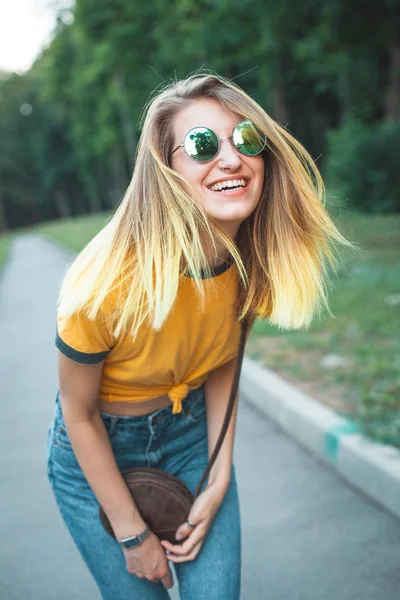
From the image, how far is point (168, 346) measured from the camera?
1913mm

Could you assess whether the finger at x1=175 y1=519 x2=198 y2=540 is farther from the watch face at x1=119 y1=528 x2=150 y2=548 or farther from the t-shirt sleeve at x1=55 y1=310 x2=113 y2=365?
the t-shirt sleeve at x1=55 y1=310 x2=113 y2=365

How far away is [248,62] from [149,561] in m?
28.1

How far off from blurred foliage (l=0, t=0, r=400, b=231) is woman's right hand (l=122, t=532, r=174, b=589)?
165 centimetres

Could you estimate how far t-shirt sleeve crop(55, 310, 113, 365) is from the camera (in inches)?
68.7

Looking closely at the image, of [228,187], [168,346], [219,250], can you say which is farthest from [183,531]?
[228,187]

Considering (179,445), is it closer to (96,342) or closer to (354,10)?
(96,342)

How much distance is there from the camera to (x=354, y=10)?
1199 cm

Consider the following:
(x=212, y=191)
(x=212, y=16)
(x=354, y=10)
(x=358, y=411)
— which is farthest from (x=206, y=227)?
(x=212, y=16)

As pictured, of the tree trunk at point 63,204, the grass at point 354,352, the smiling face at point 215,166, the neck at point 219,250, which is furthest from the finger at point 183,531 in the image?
the tree trunk at point 63,204

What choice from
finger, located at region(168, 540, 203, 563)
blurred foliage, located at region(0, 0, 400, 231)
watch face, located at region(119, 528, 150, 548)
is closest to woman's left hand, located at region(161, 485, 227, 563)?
finger, located at region(168, 540, 203, 563)

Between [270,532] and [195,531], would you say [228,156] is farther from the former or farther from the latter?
[270,532]

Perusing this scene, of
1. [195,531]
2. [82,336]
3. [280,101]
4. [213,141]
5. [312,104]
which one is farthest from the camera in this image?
[312,104]

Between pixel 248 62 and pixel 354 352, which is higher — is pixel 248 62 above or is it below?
above

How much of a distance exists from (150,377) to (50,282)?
43.6ft
